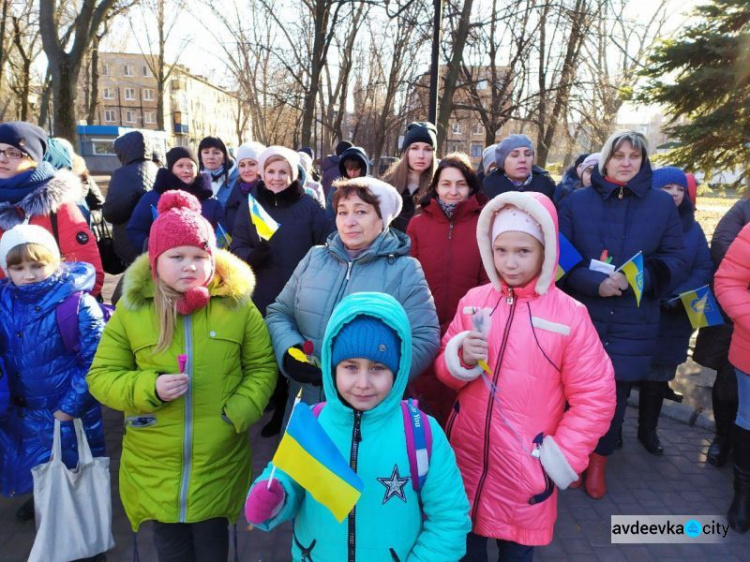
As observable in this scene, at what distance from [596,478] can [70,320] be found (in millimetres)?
3448

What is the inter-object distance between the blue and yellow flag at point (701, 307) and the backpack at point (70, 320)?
4.00 meters

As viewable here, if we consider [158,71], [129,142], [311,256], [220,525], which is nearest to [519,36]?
[129,142]

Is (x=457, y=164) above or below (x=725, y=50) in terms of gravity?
below

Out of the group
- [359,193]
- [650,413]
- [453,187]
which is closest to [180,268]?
[359,193]

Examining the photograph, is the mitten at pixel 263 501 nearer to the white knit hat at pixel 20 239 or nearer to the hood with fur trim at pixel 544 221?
the hood with fur trim at pixel 544 221

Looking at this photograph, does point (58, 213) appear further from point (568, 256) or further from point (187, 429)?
point (568, 256)

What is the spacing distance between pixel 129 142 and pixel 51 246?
99.1 inches

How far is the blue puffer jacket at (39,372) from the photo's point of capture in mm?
2578

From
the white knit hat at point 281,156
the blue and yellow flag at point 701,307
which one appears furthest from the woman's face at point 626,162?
the white knit hat at point 281,156

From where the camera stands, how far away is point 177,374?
212cm

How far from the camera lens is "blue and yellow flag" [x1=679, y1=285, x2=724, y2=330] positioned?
12.2 feet

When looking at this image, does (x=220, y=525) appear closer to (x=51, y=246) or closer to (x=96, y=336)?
(x=96, y=336)

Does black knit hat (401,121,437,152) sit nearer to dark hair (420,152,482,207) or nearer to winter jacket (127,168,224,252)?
dark hair (420,152,482,207)

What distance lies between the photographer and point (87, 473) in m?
2.52
